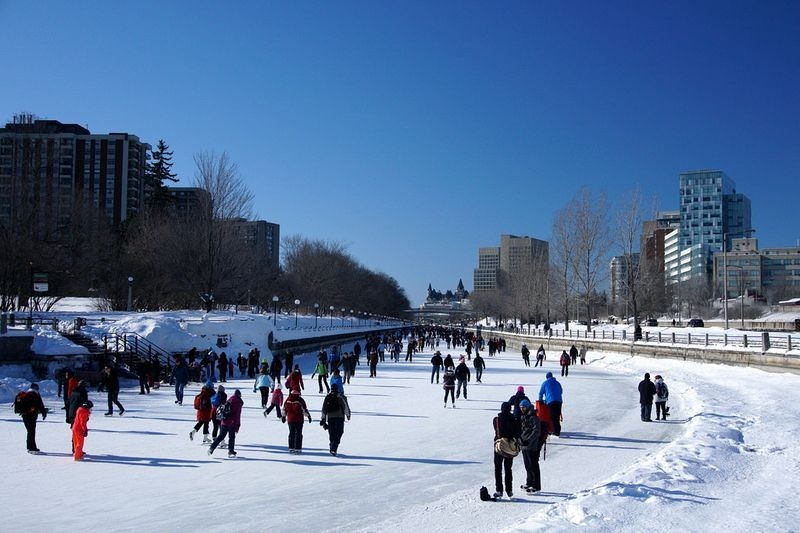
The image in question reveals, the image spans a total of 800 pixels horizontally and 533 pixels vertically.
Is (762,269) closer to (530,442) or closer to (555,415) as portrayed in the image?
(555,415)

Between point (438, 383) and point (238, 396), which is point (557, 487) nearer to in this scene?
point (238, 396)

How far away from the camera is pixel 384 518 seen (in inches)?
324

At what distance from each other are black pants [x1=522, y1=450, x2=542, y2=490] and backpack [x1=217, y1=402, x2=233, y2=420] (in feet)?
18.2

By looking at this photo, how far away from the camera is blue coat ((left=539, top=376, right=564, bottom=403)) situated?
43.8 ft

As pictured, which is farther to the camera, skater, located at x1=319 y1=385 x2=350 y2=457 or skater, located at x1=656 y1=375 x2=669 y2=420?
skater, located at x1=656 y1=375 x2=669 y2=420

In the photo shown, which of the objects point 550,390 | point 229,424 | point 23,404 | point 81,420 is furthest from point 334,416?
point 23,404

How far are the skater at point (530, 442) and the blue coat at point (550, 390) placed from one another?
13.4 feet

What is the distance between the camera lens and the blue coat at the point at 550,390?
43.8ft

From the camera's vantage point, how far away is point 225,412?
1180 cm

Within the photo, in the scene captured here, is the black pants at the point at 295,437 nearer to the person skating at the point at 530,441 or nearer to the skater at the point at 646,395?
the person skating at the point at 530,441

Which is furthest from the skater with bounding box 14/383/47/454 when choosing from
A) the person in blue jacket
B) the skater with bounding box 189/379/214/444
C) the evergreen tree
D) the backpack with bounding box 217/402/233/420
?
the evergreen tree

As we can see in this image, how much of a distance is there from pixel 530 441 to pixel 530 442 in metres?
0.01

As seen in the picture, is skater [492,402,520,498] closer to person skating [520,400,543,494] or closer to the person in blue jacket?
person skating [520,400,543,494]

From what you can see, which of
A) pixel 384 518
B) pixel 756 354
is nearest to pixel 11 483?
pixel 384 518
